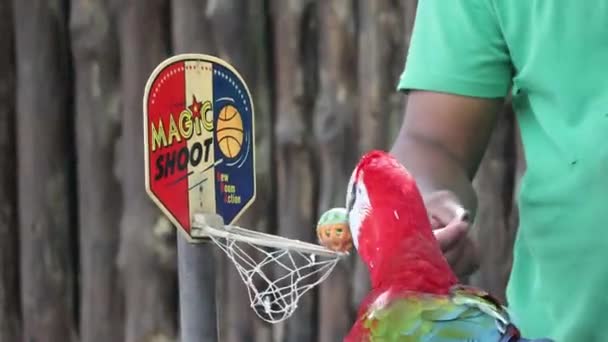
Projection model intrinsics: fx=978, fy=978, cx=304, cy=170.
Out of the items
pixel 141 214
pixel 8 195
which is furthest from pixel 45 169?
pixel 141 214

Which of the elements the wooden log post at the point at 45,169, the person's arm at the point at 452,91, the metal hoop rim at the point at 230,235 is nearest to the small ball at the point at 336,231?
the metal hoop rim at the point at 230,235

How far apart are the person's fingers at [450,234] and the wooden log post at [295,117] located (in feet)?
3.09

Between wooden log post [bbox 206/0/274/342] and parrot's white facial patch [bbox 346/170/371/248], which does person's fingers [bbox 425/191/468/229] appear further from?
wooden log post [bbox 206/0/274/342]

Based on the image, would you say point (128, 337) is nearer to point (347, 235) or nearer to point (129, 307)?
point (129, 307)

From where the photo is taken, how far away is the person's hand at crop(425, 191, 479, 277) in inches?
24.4

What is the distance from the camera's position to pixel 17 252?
71.6 inches

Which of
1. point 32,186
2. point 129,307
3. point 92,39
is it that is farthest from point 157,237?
point 92,39

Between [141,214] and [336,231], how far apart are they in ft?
3.73

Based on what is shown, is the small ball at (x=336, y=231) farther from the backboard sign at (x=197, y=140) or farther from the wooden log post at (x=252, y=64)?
the wooden log post at (x=252, y=64)

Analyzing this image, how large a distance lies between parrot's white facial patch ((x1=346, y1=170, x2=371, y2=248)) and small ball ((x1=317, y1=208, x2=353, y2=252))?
0.04ft

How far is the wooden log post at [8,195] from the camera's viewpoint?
69.7 inches

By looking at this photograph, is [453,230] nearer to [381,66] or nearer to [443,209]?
[443,209]

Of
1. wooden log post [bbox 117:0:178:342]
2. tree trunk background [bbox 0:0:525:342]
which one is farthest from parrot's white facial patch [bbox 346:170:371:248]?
wooden log post [bbox 117:0:178:342]

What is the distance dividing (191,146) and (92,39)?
44.4 inches
